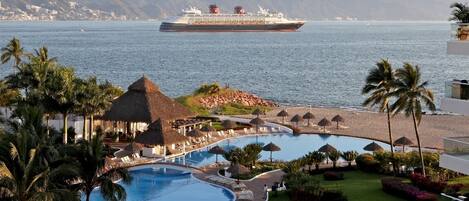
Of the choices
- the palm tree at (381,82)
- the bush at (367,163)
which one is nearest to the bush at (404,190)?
the bush at (367,163)

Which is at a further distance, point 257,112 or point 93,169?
point 257,112

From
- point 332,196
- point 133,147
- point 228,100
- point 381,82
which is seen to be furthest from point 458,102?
point 228,100

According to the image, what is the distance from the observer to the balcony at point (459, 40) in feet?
56.7

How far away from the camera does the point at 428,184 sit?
2762 centimetres

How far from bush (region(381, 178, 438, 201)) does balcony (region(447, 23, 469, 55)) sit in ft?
31.0

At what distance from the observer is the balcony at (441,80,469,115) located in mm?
17391

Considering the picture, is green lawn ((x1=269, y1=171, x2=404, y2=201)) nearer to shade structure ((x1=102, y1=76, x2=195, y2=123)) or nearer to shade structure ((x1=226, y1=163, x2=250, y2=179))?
shade structure ((x1=226, y1=163, x2=250, y2=179))

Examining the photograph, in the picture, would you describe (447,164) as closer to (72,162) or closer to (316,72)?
(72,162)

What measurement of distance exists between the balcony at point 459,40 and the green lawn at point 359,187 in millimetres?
10574

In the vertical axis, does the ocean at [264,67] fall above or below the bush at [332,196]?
above

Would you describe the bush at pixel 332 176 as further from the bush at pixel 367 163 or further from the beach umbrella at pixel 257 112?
the beach umbrella at pixel 257 112

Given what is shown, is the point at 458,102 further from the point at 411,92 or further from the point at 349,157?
the point at 349,157

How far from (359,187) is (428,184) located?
284 centimetres

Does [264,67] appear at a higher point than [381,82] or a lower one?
higher
